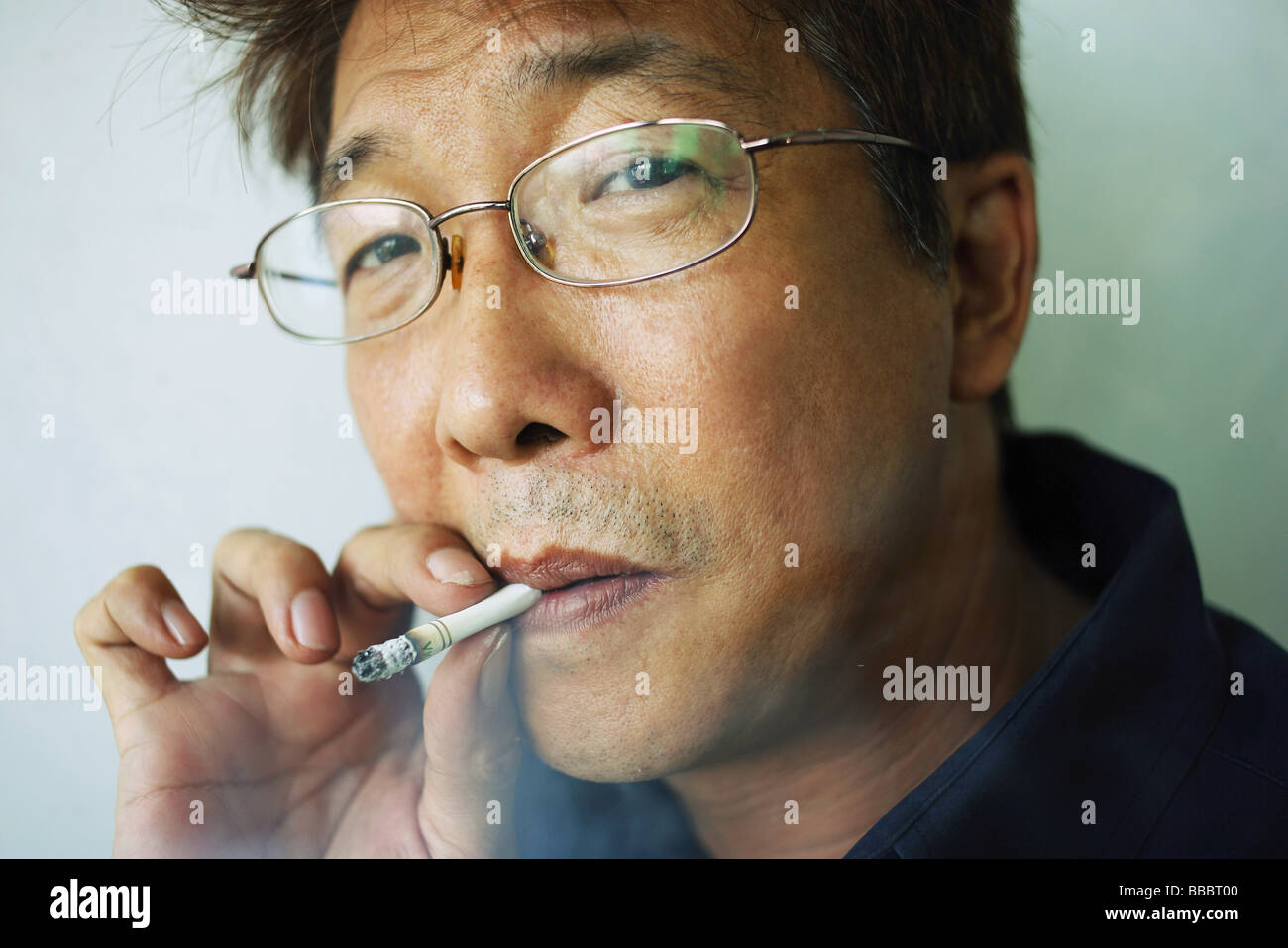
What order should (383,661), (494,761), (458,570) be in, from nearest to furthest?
(383,661) < (458,570) < (494,761)

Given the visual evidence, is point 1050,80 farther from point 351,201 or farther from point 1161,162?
point 351,201

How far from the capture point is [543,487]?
3.07 feet

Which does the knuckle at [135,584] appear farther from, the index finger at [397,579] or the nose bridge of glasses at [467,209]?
the nose bridge of glasses at [467,209]

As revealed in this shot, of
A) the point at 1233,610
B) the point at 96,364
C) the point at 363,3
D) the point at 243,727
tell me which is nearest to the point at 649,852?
the point at 243,727

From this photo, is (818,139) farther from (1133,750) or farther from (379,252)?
(1133,750)

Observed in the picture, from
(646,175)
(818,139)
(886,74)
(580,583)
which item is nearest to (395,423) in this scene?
(580,583)

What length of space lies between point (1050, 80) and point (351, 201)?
878 millimetres

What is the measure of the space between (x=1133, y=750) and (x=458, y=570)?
2.37ft

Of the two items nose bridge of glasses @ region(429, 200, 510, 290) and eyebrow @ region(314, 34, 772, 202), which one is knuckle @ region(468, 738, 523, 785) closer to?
nose bridge of glasses @ region(429, 200, 510, 290)

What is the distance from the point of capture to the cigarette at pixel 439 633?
0.88 m

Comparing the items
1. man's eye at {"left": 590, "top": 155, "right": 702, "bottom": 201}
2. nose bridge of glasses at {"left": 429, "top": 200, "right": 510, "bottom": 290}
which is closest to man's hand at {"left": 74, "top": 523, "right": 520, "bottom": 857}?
nose bridge of glasses at {"left": 429, "top": 200, "right": 510, "bottom": 290}

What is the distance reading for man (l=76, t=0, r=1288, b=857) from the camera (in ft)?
3.01

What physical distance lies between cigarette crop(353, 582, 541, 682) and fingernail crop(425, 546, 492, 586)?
0.08 ft

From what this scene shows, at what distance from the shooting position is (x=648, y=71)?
35.6 inches
